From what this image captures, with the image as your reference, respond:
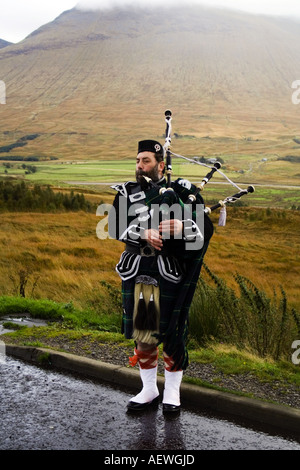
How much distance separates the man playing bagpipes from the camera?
448cm

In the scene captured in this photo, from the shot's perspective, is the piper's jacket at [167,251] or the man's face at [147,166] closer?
the piper's jacket at [167,251]

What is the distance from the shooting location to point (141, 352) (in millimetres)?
4824

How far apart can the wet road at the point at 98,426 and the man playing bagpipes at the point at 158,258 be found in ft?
0.81

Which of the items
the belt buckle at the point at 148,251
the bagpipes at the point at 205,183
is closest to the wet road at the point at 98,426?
the belt buckle at the point at 148,251

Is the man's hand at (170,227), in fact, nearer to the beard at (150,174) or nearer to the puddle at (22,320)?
the beard at (150,174)

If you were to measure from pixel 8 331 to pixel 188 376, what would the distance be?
3.07 meters

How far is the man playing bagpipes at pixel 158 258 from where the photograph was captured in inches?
177

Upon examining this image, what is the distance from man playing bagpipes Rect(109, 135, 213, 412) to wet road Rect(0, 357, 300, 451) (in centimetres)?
25

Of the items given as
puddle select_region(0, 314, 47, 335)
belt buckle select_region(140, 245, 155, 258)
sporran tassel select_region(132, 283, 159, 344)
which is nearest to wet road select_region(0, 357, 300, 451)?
sporran tassel select_region(132, 283, 159, 344)

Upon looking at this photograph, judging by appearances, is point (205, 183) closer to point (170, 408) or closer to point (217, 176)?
point (170, 408)

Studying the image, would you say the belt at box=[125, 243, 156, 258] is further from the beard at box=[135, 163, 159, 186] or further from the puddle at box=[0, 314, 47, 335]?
the puddle at box=[0, 314, 47, 335]

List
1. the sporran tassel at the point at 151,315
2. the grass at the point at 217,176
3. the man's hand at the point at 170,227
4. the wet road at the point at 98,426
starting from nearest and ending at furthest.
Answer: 1. the wet road at the point at 98,426
2. the man's hand at the point at 170,227
3. the sporran tassel at the point at 151,315
4. the grass at the point at 217,176

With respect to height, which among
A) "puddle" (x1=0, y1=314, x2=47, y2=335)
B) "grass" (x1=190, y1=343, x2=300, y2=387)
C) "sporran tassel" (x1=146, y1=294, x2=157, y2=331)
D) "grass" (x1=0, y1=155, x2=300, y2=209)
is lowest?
"grass" (x1=0, y1=155, x2=300, y2=209)

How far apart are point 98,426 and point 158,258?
1422 millimetres
